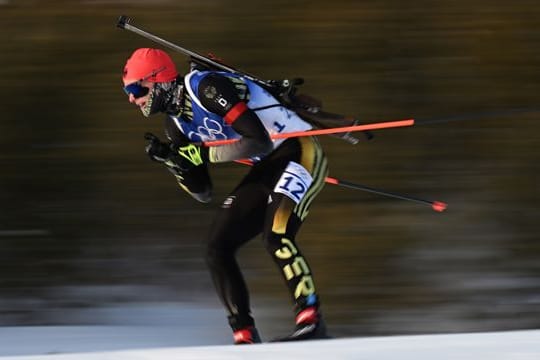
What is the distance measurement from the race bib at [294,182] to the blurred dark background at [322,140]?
1667 mm

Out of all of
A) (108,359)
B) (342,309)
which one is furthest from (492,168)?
(108,359)

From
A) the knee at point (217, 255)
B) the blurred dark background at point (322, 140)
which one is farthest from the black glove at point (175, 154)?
the blurred dark background at point (322, 140)

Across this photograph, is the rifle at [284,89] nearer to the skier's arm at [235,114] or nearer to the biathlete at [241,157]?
the biathlete at [241,157]

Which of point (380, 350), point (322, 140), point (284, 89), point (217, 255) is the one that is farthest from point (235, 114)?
point (322, 140)

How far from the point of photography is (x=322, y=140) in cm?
653

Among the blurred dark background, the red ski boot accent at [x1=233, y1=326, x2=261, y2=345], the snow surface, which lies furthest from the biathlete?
the blurred dark background

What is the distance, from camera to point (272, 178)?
4.83m

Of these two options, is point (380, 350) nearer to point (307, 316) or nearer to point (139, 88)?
point (307, 316)

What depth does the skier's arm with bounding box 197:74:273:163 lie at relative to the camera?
4.60 metres

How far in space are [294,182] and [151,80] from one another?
0.76 m

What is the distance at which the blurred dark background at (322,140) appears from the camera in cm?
660

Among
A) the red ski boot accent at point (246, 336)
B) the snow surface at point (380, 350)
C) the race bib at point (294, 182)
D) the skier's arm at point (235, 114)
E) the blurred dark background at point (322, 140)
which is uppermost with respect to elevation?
the blurred dark background at point (322, 140)

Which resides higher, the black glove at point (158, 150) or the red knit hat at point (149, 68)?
the red knit hat at point (149, 68)

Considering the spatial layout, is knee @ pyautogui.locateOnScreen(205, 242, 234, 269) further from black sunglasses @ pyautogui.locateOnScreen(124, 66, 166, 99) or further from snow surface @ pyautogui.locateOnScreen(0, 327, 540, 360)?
snow surface @ pyautogui.locateOnScreen(0, 327, 540, 360)
